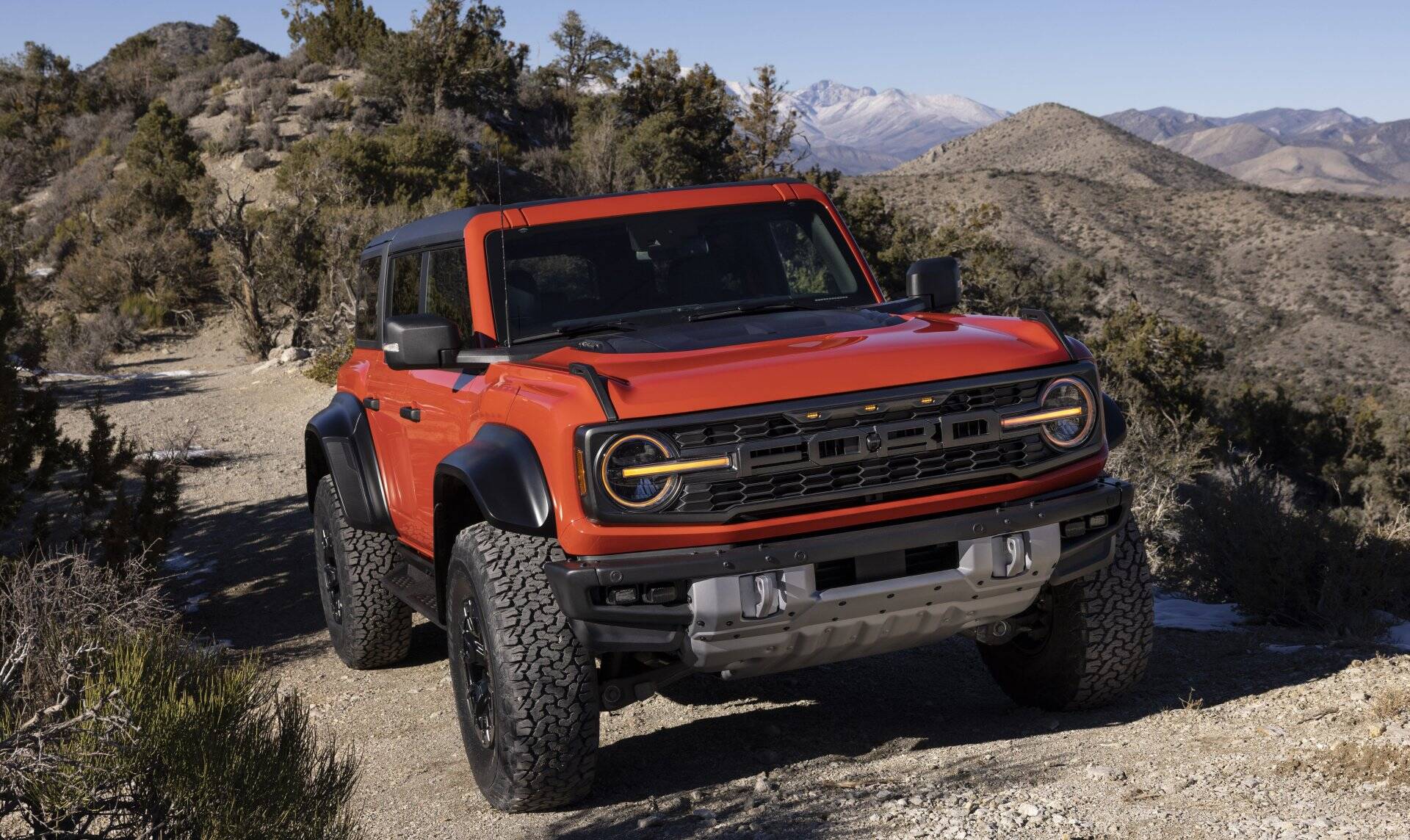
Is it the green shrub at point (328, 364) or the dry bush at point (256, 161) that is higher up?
the dry bush at point (256, 161)

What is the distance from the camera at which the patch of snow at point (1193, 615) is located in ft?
22.4

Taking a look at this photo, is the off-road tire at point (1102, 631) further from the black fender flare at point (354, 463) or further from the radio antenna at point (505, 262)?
the black fender flare at point (354, 463)

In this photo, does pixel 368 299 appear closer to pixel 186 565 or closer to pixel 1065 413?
pixel 1065 413

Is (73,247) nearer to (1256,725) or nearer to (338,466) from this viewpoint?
(338,466)

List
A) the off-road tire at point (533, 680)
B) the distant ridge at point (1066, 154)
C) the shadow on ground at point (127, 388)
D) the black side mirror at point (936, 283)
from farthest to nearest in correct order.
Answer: the distant ridge at point (1066, 154) → the shadow on ground at point (127, 388) → the black side mirror at point (936, 283) → the off-road tire at point (533, 680)

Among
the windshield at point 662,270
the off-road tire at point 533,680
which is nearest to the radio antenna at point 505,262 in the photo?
the windshield at point 662,270

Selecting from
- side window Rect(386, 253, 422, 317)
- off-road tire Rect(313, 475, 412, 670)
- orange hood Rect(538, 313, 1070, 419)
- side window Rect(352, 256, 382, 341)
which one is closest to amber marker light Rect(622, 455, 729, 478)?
orange hood Rect(538, 313, 1070, 419)

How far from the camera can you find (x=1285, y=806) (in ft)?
12.1

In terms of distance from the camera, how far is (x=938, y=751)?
14.9 ft

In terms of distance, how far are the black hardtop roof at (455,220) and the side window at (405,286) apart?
0.18 feet

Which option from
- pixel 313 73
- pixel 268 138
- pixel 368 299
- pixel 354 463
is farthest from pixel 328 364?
pixel 313 73

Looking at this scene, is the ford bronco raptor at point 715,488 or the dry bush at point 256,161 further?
the dry bush at point 256,161

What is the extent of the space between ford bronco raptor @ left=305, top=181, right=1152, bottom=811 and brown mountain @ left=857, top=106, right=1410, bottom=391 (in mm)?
39450

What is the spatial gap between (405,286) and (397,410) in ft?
2.13
